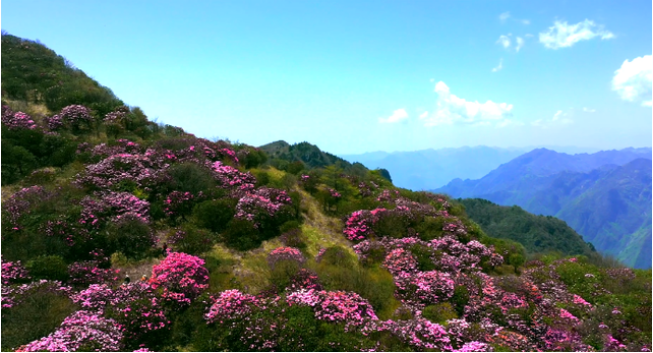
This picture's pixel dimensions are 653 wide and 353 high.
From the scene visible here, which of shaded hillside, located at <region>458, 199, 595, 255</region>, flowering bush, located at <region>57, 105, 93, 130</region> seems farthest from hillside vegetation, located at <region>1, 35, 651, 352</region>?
shaded hillside, located at <region>458, 199, 595, 255</region>

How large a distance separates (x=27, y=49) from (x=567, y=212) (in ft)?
770

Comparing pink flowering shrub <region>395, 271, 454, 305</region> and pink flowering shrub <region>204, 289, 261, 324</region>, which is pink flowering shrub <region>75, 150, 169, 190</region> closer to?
pink flowering shrub <region>204, 289, 261, 324</region>

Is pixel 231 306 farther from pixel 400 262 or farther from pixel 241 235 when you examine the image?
pixel 400 262

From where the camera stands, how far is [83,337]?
20.1 ft

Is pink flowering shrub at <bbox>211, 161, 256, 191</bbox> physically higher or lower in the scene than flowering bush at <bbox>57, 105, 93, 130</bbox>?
lower

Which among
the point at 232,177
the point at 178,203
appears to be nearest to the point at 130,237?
the point at 178,203

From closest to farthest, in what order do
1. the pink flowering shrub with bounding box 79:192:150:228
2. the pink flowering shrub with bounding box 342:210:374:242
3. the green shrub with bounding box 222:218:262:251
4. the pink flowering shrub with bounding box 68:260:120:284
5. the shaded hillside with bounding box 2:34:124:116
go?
the pink flowering shrub with bounding box 68:260:120:284
the pink flowering shrub with bounding box 79:192:150:228
the green shrub with bounding box 222:218:262:251
the pink flowering shrub with bounding box 342:210:374:242
the shaded hillside with bounding box 2:34:124:116

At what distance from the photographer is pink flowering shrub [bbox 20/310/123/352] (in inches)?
231

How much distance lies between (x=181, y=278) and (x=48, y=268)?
3.22 metres

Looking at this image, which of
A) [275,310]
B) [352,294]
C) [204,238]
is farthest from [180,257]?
[352,294]

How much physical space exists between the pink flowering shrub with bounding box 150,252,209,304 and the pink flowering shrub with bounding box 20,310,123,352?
136cm

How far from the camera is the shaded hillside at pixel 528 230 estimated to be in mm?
59812

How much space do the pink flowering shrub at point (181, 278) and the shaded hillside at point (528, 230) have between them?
56.3m

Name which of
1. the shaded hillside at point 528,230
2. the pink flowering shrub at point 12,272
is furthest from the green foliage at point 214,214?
the shaded hillside at point 528,230
